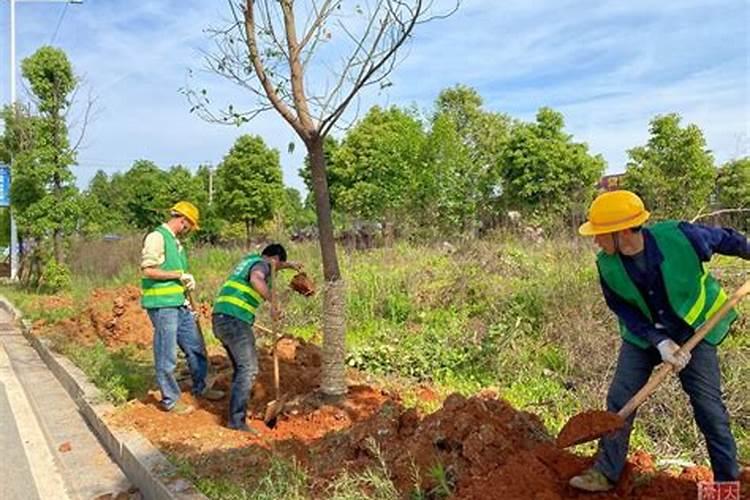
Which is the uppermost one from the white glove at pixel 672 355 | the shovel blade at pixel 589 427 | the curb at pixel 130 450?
the white glove at pixel 672 355

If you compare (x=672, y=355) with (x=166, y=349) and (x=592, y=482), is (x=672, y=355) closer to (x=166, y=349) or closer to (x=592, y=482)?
(x=592, y=482)

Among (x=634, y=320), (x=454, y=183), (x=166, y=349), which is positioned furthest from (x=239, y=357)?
(x=454, y=183)

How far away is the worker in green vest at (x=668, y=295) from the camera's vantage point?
348 centimetres

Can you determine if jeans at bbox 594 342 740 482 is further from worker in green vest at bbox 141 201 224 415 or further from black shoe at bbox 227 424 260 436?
worker in green vest at bbox 141 201 224 415

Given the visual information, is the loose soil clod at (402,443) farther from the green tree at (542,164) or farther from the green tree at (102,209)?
the green tree at (542,164)

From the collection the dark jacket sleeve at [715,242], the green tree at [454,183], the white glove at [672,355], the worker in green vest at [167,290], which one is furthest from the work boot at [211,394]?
the green tree at [454,183]

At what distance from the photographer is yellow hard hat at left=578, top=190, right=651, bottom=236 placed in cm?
345

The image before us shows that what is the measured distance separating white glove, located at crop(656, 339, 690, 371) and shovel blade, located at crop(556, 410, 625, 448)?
1.17ft

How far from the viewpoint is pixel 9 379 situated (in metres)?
9.12

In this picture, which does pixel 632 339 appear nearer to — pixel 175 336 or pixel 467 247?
pixel 175 336

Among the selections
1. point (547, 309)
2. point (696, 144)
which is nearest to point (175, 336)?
point (547, 309)

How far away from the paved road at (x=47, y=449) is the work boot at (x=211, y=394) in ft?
3.22

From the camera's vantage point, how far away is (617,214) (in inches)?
136

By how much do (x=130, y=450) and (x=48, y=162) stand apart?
14136 mm
